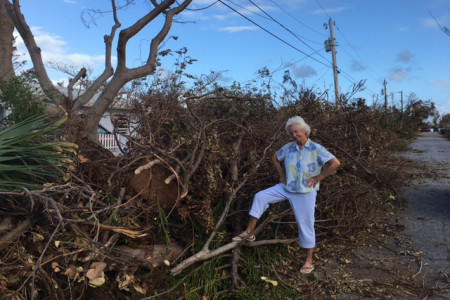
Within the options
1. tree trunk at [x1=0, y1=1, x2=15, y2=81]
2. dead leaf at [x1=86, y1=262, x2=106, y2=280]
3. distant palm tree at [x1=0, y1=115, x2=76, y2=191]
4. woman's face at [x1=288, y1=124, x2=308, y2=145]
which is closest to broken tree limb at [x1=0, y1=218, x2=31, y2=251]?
distant palm tree at [x1=0, y1=115, x2=76, y2=191]

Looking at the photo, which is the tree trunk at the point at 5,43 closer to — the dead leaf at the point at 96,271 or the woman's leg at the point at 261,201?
the dead leaf at the point at 96,271

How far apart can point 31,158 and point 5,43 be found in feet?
24.3

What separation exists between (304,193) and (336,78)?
23347mm

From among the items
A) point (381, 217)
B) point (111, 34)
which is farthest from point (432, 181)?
point (111, 34)

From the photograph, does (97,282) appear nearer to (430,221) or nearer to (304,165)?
(304,165)

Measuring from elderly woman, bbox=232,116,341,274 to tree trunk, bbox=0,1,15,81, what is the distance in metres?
8.03

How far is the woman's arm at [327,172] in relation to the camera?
403 cm

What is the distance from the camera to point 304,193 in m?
4.15

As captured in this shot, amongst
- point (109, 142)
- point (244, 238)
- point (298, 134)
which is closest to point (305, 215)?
point (244, 238)

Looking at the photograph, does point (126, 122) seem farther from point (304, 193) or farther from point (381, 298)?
point (381, 298)

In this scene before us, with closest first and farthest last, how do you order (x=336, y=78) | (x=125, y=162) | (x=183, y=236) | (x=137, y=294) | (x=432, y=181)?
1. (x=137, y=294)
2. (x=183, y=236)
3. (x=125, y=162)
4. (x=432, y=181)
5. (x=336, y=78)

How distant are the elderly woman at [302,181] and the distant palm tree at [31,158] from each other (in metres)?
2.00

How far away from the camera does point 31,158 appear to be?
13.1ft

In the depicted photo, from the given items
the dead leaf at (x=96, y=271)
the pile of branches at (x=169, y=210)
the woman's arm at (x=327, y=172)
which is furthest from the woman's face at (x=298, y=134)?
the dead leaf at (x=96, y=271)
